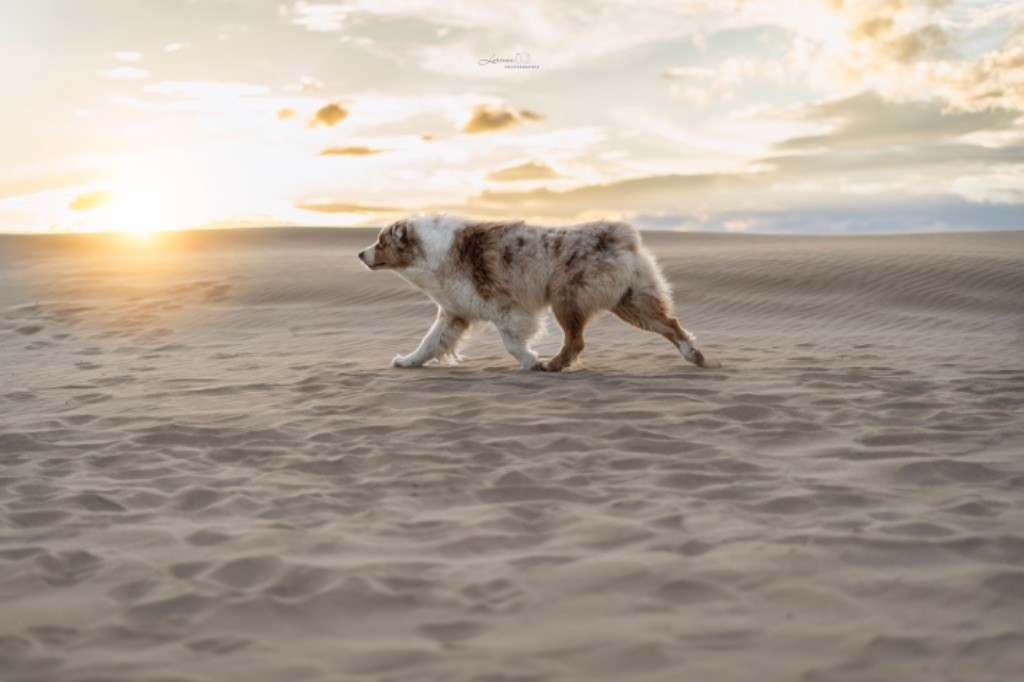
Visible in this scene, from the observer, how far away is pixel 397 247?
27.4 feet

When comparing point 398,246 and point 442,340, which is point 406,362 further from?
point 398,246

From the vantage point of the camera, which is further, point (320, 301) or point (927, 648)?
point (320, 301)

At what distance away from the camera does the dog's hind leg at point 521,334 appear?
8133 millimetres

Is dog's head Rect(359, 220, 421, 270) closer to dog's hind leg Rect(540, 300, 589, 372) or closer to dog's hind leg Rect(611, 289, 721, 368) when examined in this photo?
dog's hind leg Rect(540, 300, 589, 372)

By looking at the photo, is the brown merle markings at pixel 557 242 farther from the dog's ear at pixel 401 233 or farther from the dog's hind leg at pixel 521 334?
the dog's ear at pixel 401 233

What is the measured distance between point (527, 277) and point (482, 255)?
0.46m

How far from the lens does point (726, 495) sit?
4629mm

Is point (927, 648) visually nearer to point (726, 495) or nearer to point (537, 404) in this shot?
point (726, 495)

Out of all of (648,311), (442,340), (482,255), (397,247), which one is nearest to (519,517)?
(648,311)

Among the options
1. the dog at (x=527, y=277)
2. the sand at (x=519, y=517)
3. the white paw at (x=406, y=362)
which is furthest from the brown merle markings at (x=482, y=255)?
the white paw at (x=406, y=362)

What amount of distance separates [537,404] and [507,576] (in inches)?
123

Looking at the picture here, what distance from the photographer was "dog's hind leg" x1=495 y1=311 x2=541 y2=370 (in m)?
8.13

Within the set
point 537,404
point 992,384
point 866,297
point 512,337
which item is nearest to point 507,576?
point 537,404

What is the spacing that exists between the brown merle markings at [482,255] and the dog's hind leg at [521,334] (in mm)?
255
